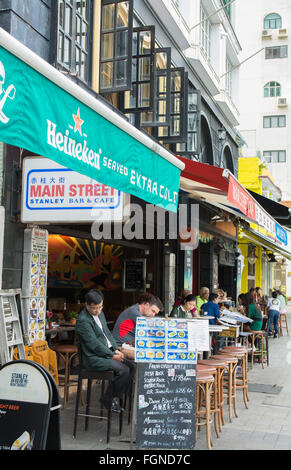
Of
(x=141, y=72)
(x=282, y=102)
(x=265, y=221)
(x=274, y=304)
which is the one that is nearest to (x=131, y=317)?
(x=265, y=221)

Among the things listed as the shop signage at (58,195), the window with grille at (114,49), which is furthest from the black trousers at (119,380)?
the window with grille at (114,49)

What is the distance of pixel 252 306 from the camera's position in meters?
12.0

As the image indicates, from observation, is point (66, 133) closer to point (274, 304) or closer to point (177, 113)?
point (177, 113)

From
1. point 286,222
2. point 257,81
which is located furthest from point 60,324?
point 257,81

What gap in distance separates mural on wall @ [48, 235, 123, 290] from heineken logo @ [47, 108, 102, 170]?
8123 mm

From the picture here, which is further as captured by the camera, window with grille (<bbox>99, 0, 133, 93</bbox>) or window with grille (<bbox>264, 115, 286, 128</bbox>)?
window with grille (<bbox>264, 115, 286, 128</bbox>)

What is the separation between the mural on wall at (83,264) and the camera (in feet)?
40.5

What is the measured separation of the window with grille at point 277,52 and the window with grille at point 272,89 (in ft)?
8.07

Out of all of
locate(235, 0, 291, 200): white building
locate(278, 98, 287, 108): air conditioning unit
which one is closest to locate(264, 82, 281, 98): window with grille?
locate(235, 0, 291, 200): white building

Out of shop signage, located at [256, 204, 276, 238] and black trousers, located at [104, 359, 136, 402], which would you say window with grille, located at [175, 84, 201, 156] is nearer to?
shop signage, located at [256, 204, 276, 238]

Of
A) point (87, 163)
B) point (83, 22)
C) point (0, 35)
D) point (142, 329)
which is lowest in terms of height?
point (142, 329)

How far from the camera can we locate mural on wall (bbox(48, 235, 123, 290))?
486 inches

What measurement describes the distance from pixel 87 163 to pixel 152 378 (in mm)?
2661
